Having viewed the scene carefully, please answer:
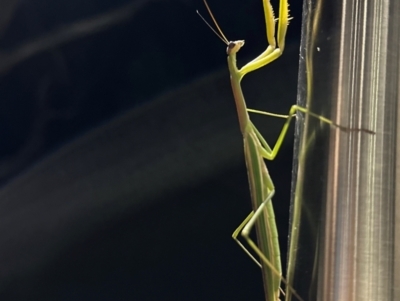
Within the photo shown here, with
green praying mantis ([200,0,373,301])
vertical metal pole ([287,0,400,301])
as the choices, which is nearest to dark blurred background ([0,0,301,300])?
green praying mantis ([200,0,373,301])

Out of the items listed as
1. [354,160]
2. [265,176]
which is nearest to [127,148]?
[265,176]

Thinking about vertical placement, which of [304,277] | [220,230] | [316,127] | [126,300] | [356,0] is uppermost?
[356,0]

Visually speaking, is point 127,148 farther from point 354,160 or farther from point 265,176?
point 354,160

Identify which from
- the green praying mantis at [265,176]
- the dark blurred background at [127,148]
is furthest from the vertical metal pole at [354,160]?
the dark blurred background at [127,148]

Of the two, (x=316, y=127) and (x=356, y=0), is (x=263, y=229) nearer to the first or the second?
(x=316, y=127)

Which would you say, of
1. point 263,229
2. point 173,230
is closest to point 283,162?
point 173,230
